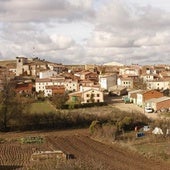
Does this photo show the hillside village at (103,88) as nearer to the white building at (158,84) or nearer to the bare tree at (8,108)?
the white building at (158,84)

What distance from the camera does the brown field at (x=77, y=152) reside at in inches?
519

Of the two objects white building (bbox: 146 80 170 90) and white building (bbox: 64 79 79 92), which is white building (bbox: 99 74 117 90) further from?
white building (bbox: 146 80 170 90)

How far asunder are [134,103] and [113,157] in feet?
64.6

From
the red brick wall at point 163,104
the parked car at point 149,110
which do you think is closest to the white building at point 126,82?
the parked car at point 149,110

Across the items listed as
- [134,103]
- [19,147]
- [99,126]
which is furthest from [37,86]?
[19,147]

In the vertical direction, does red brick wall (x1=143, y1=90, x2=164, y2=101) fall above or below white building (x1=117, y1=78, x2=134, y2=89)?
below

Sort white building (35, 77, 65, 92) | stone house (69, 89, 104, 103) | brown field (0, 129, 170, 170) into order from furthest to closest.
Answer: white building (35, 77, 65, 92)
stone house (69, 89, 104, 103)
brown field (0, 129, 170, 170)

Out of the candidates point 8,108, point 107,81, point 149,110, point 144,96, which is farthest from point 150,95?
point 8,108

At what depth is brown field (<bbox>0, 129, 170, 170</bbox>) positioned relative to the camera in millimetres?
13188

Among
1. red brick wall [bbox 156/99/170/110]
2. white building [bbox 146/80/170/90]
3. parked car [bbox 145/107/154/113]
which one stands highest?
white building [bbox 146/80/170/90]

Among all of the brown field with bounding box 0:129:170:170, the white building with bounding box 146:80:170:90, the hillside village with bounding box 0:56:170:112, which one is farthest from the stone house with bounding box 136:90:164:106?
the white building with bounding box 146:80:170:90

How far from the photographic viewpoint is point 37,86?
43125mm

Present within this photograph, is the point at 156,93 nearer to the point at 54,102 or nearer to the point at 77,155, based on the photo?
the point at 54,102

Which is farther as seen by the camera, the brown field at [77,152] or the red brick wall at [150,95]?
the red brick wall at [150,95]
